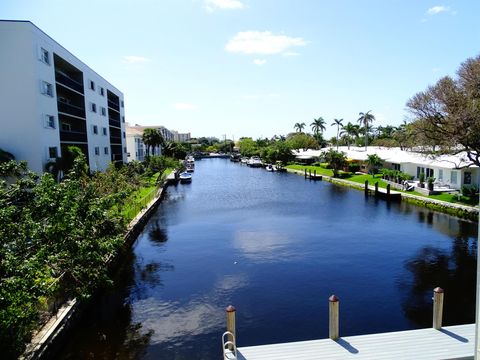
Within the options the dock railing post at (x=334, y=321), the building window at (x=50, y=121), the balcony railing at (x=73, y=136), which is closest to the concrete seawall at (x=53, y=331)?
the dock railing post at (x=334, y=321)

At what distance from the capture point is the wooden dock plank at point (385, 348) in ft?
35.3

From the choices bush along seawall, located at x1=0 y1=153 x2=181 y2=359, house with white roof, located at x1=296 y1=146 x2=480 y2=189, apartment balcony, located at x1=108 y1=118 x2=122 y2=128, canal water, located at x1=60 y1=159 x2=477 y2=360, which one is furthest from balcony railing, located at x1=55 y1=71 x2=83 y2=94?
house with white roof, located at x1=296 y1=146 x2=480 y2=189

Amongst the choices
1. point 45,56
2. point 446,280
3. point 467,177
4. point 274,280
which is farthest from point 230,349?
point 467,177

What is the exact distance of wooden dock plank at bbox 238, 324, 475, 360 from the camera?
10773mm

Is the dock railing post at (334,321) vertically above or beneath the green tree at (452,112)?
beneath

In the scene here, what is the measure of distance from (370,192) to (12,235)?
→ 45727mm

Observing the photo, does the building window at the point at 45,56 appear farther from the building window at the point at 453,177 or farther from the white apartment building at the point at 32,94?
the building window at the point at 453,177

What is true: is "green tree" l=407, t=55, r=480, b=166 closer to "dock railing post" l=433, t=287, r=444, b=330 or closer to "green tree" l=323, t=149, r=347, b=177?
"dock railing post" l=433, t=287, r=444, b=330

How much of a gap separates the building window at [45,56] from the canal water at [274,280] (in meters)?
17.6

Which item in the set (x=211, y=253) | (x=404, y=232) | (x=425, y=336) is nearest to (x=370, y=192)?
(x=404, y=232)

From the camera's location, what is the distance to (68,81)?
41.8 m

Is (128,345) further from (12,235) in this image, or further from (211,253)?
(211,253)

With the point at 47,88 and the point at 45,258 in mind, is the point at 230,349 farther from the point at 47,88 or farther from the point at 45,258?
the point at 47,88

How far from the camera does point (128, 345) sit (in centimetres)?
1396
